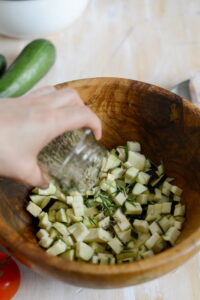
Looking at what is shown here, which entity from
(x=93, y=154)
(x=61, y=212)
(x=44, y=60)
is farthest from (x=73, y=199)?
(x=44, y=60)

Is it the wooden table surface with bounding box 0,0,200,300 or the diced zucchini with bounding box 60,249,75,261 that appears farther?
the wooden table surface with bounding box 0,0,200,300

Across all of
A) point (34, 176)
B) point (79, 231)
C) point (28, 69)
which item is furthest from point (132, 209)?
point (28, 69)

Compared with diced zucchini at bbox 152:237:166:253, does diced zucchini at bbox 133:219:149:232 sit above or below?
above

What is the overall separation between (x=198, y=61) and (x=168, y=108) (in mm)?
631

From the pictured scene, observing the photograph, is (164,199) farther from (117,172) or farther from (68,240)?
(68,240)

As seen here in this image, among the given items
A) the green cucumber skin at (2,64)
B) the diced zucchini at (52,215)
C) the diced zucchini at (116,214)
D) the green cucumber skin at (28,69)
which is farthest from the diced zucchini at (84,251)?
the green cucumber skin at (2,64)

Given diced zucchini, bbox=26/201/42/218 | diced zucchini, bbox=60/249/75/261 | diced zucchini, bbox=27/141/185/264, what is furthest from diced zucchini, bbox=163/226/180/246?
diced zucchini, bbox=26/201/42/218

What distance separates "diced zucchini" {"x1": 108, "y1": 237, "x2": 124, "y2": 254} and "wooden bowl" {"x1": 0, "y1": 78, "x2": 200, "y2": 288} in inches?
5.8

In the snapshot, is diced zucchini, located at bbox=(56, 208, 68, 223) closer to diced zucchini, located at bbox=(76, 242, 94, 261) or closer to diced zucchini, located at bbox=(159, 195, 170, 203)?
diced zucchini, located at bbox=(76, 242, 94, 261)

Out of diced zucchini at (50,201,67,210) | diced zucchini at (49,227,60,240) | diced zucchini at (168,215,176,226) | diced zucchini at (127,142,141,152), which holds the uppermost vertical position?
diced zucchini at (127,142,141,152)

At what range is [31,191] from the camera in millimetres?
1060

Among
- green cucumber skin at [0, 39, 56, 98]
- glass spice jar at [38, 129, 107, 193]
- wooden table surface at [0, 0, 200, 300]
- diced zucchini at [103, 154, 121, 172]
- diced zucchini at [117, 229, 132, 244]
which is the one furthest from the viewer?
wooden table surface at [0, 0, 200, 300]

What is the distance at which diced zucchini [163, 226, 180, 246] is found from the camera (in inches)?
35.8

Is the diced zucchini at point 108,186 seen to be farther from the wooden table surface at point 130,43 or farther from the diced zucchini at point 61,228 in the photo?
the wooden table surface at point 130,43
